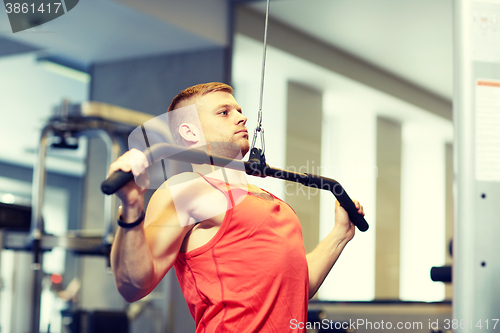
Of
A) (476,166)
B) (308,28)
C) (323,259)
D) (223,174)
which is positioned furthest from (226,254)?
(308,28)

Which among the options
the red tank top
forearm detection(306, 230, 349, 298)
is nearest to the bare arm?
forearm detection(306, 230, 349, 298)

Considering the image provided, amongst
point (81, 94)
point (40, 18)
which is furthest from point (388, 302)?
point (81, 94)

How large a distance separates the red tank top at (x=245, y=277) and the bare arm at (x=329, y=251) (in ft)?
Result: 0.47

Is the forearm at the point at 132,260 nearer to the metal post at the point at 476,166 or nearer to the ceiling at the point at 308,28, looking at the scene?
the metal post at the point at 476,166

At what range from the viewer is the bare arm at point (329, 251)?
1296mm

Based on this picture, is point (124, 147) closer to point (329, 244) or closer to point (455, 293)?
point (329, 244)

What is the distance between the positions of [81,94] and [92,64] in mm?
1959

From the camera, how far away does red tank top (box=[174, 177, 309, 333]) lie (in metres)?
1.06

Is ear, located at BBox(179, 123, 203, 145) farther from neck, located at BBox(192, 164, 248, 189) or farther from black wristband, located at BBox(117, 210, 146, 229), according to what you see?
black wristband, located at BBox(117, 210, 146, 229)

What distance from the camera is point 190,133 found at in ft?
4.21

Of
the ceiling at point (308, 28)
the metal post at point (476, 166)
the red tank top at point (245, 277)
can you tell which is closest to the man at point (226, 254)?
the red tank top at point (245, 277)

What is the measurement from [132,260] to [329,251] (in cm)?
58

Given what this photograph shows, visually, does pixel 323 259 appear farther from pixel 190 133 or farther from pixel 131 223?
pixel 131 223

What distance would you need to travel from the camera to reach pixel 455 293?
3.30 feet
